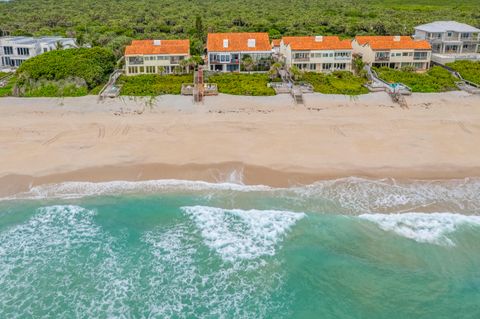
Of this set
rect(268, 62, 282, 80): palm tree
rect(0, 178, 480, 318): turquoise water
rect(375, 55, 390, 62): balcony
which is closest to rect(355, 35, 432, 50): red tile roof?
rect(375, 55, 390, 62): balcony

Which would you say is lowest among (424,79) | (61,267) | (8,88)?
(61,267)

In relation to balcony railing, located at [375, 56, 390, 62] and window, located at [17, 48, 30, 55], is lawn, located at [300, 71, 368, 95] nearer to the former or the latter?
balcony railing, located at [375, 56, 390, 62]

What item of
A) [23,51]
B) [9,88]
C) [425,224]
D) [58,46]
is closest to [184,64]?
[58,46]

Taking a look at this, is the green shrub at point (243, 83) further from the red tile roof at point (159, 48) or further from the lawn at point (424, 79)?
the lawn at point (424, 79)

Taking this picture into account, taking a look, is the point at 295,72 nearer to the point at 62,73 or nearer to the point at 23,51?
the point at 62,73

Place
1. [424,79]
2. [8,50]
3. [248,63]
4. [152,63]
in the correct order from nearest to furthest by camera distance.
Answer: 1. [424,79]
2. [152,63]
3. [248,63]
4. [8,50]

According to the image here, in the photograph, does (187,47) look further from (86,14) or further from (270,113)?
(86,14)

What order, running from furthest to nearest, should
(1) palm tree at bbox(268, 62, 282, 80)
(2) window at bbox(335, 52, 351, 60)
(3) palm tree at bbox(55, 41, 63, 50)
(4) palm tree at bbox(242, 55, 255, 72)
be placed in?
1. (3) palm tree at bbox(55, 41, 63, 50)
2. (2) window at bbox(335, 52, 351, 60)
3. (4) palm tree at bbox(242, 55, 255, 72)
4. (1) palm tree at bbox(268, 62, 282, 80)
